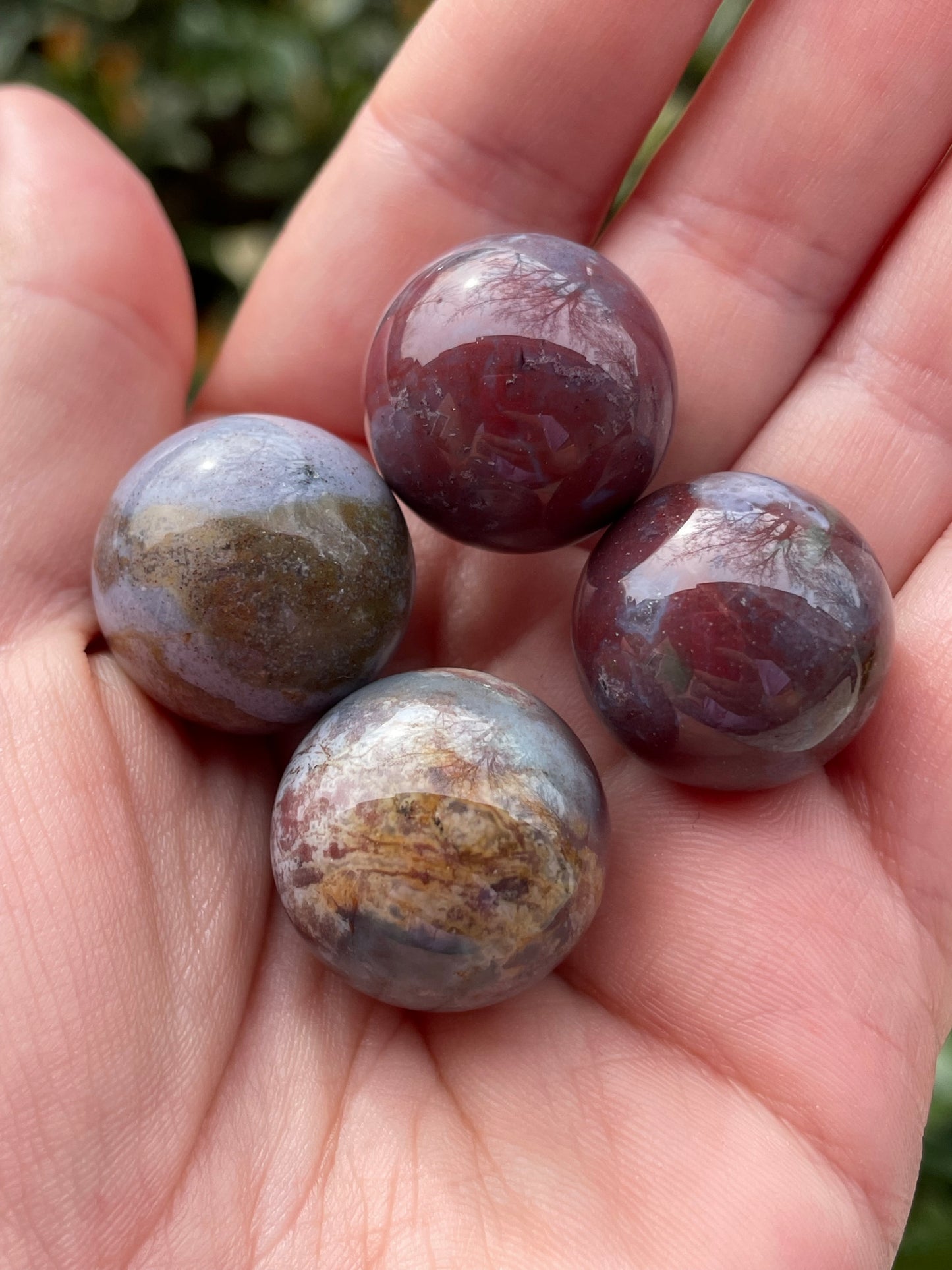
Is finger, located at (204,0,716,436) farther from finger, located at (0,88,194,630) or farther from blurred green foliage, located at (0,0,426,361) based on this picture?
blurred green foliage, located at (0,0,426,361)

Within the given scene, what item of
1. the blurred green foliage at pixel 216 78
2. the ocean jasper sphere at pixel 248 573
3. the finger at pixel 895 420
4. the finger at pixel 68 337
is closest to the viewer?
the ocean jasper sphere at pixel 248 573

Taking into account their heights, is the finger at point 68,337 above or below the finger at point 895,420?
below

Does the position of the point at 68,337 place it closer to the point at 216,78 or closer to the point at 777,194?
the point at 777,194

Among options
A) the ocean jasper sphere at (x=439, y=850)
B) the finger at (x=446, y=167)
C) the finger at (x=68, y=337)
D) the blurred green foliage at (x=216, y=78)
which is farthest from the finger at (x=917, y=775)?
the blurred green foliage at (x=216, y=78)

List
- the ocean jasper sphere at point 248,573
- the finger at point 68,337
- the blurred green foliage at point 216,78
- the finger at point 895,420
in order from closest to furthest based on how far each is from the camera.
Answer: the ocean jasper sphere at point 248,573
the finger at point 68,337
the finger at point 895,420
the blurred green foliage at point 216,78

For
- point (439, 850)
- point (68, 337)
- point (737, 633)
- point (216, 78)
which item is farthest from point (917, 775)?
point (216, 78)

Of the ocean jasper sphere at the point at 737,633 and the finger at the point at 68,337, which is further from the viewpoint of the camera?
the finger at the point at 68,337

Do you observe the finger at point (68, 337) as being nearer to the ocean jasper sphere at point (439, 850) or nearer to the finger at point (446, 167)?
the finger at point (446, 167)

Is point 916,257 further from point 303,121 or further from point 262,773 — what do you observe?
point 303,121
